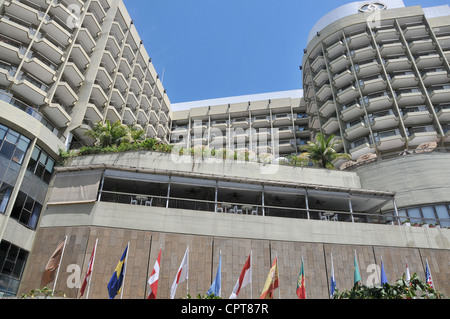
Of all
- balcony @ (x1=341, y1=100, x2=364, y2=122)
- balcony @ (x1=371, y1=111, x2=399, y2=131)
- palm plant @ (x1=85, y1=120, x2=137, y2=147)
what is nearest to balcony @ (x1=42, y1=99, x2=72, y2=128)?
palm plant @ (x1=85, y1=120, x2=137, y2=147)

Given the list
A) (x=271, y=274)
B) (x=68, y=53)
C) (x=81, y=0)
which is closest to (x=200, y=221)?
(x=271, y=274)

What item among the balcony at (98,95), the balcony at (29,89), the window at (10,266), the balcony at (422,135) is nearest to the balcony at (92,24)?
the balcony at (98,95)

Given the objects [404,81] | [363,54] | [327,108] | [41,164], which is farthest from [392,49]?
[41,164]

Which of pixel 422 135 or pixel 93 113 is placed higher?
pixel 93 113

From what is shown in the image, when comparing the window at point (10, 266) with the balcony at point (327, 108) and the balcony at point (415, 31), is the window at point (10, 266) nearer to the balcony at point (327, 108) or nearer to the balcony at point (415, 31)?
the balcony at point (327, 108)

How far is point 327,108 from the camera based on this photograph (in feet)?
169

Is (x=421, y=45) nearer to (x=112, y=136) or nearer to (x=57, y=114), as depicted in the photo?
(x=112, y=136)

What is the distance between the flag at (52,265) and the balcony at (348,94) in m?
41.5

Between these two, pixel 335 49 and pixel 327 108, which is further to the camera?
pixel 335 49

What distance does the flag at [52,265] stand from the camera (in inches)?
805

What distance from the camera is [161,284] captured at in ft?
70.2

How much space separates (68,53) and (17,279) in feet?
82.9

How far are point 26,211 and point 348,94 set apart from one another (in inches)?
1663

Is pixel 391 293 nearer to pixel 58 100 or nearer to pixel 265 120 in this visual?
pixel 58 100
